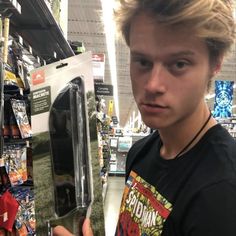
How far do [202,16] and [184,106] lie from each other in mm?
253

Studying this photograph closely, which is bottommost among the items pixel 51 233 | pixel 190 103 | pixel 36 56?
pixel 51 233

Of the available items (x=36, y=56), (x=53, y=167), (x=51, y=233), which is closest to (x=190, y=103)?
(x=53, y=167)

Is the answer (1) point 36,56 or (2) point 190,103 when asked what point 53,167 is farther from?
(1) point 36,56

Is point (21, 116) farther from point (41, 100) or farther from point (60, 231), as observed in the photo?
point (60, 231)

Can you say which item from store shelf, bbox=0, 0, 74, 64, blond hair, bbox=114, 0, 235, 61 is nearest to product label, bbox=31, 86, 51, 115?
blond hair, bbox=114, 0, 235, 61

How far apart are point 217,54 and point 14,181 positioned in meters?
1.51

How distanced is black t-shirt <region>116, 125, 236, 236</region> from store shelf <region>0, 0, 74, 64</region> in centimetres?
121

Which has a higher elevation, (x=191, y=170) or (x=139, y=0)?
(x=139, y=0)

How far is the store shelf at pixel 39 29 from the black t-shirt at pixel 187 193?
1210 mm

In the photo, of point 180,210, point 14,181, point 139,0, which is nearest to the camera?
point 180,210

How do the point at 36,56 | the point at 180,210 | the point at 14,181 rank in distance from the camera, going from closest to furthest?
the point at 180,210, the point at 14,181, the point at 36,56

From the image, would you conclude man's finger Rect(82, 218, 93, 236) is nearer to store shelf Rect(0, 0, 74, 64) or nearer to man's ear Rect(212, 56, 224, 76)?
man's ear Rect(212, 56, 224, 76)

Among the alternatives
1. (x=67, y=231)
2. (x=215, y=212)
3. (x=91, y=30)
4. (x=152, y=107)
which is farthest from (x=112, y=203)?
(x=215, y=212)

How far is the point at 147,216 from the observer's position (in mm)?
1146
